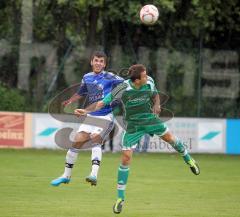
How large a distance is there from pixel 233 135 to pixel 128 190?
10677 mm

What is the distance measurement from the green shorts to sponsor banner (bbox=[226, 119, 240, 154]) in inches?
491

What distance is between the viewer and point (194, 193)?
1320cm

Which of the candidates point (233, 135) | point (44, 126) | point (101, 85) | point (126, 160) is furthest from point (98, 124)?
point (233, 135)

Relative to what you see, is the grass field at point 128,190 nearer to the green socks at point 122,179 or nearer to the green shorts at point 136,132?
the green socks at point 122,179

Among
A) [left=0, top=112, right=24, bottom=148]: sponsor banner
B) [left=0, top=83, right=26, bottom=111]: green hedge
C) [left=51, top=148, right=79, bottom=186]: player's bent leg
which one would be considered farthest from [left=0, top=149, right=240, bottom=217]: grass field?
[left=0, top=83, right=26, bottom=111]: green hedge

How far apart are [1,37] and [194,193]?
12802 millimetres

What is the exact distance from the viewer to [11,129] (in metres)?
22.5

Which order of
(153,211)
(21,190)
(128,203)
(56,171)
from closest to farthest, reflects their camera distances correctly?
(153,211) → (128,203) → (21,190) → (56,171)

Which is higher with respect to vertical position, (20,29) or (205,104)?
(20,29)

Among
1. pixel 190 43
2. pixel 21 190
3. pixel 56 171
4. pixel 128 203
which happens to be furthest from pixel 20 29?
pixel 128 203

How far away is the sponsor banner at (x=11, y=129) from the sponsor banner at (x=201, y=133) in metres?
4.09

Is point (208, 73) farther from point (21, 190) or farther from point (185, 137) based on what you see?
point (21, 190)

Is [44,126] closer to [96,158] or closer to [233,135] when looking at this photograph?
[233,135]

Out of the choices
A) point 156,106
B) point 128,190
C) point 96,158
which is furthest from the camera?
point 128,190
